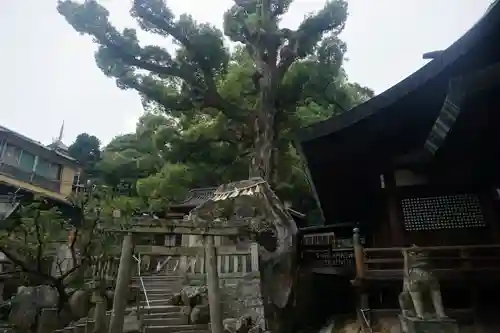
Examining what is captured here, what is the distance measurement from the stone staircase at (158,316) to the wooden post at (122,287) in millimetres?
1868

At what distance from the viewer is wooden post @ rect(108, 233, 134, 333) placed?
20.6 ft

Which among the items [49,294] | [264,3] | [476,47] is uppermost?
[264,3]

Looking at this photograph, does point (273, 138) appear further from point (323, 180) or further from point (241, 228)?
point (241, 228)

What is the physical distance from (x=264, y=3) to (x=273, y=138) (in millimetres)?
5849

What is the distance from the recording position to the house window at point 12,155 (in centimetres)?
2384

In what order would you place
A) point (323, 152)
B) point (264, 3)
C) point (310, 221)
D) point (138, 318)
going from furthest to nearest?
point (310, 221) < point (264, 3) < point (138, 318) < point (323, 152)

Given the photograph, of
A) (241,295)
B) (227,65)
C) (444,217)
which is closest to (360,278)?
(444,217)

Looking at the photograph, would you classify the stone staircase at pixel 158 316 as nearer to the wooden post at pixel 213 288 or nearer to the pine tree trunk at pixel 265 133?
the wooden post at pixel 213 288

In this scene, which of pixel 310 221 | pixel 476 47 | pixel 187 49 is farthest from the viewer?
pixel 310 221

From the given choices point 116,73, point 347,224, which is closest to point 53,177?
point 116,73

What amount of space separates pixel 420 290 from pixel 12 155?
27529mm

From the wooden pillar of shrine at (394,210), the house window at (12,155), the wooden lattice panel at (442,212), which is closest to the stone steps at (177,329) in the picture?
the wooden pillar of shrine at (394,210)

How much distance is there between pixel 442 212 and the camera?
7852mm

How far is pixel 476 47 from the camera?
15.1ft
